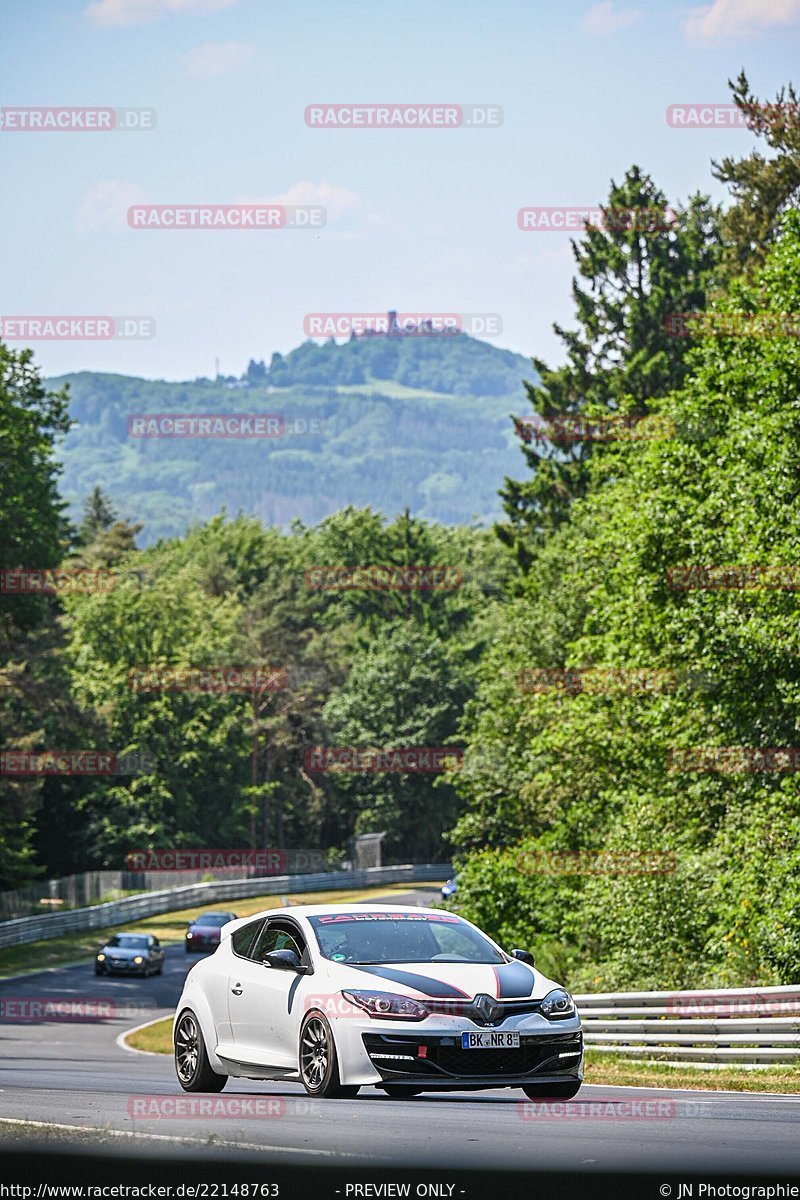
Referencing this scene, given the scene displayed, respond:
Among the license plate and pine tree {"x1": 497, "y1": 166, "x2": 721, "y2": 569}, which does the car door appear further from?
pine tree {"x1": 497, "y1": 166, "x2": 721, "y2": 569}

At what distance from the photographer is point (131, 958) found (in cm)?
4869

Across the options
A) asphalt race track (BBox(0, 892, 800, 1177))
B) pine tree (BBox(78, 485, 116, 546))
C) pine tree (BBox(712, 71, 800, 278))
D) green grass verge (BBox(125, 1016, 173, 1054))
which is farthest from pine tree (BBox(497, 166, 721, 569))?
pine tree (BBox(78, 485, 116, 546))

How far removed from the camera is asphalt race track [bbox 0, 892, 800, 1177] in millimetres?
8773

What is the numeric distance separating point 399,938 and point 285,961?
840 mm

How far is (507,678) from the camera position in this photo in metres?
52.9

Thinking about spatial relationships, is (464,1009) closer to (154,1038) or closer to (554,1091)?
(554,1091)

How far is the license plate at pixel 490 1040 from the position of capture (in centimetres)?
1025

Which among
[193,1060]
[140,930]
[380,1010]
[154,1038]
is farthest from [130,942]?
[380,1010]

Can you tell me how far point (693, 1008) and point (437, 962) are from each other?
34.7ft

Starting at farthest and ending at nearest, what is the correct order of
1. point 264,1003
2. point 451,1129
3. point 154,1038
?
point 154,1038 < point 264,1003 < point 451,1129

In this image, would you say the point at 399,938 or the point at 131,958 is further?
the point at 131,958

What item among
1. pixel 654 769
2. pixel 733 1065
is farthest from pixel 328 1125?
pixel 654 769

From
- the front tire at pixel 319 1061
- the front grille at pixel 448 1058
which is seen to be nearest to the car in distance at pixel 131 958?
the front tire at pixel 319 1061

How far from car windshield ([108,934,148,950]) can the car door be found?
3851 centimetres
